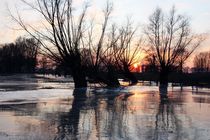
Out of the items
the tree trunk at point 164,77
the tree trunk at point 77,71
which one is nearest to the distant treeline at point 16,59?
the tree trunk at point 164,77

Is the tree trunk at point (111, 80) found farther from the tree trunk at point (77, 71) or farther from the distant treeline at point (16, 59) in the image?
the distant treeline at point (16, 59)

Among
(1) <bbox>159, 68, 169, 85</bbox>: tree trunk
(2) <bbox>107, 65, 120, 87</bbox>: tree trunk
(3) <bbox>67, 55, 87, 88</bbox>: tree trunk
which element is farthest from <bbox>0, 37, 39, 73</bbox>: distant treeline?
(3) <bbox>67, 55, 87, 88</bbox>: tree trunk

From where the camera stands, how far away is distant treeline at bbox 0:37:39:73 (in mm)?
133375

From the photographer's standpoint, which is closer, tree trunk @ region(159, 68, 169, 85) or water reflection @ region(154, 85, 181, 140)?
water reflection @ region(154, 85, 181, 140)

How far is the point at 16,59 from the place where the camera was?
137 m

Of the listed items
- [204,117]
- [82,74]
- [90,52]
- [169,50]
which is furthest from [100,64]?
[204,117]

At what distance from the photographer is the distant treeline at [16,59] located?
133375 millimetres

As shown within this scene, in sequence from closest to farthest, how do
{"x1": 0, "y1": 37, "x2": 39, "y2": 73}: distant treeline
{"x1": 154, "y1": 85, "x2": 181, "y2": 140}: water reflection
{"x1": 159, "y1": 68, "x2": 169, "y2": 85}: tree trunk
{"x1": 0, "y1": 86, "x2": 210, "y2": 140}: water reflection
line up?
{"x1": 0, "y1": 86, "x2": 210, "y2": 140}: water reflection, {"x1": 154, "y1": 85, "x2": 181, "y2": 140}: water reflection, {"x1": 159, "y1": 68, "x2": 169, "y2": 85}: tree trunk, {"x1": 0, "y1": 37, "x2": 39, "y2": 73}: distant treeline

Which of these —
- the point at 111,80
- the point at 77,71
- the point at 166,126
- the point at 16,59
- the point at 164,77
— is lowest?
the point at 166,126

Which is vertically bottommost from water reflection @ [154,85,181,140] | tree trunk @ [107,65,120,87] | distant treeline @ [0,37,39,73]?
water reflection @ [154,85,181,140]

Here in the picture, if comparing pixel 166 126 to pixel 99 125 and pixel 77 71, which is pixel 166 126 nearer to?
pixel 99 125

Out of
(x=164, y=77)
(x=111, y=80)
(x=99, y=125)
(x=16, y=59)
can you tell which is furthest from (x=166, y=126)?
(x=16, y=59)

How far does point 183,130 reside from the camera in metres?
Answer: 12.8

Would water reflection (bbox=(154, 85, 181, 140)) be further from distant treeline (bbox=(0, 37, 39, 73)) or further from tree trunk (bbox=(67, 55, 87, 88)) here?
distant treeline (bbox=(0, 37, 39, 73))
